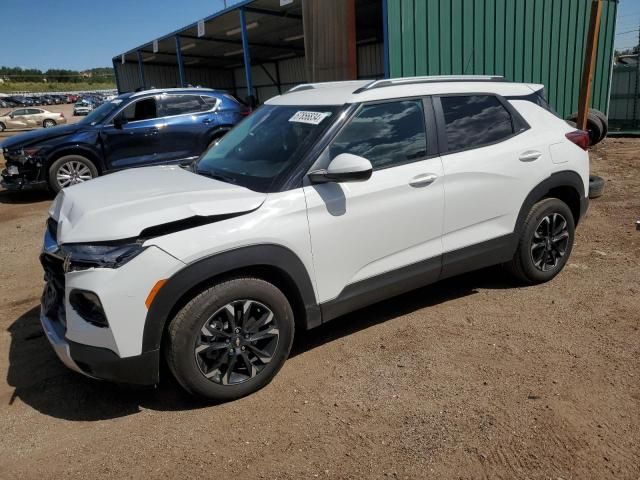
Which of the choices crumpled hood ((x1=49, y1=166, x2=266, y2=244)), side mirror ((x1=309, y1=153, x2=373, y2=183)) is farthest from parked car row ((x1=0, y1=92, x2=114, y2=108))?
side mirror ((x1=309, y1=153, x2=373, y2=183))

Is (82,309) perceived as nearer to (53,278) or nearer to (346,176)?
(53,278)

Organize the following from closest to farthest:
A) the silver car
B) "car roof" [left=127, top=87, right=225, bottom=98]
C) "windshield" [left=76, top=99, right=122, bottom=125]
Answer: "windshield" [left=76, top=99, right=122, bottom=125] < "car roof" [left=127, top=87, right=225, bottom=98] < the silver car

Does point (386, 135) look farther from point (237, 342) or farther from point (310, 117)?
point (237, 342)

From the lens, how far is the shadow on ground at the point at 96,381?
3.02 meters

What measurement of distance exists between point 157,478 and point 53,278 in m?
1.34

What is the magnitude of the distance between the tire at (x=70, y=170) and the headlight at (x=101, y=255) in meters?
6.68

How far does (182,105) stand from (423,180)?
7.17 m

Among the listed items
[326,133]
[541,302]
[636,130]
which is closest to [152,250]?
[326,133]

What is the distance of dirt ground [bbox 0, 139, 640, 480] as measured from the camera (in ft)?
8.18

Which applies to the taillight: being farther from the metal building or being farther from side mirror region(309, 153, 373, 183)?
the metal building

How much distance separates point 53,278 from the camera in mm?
3018

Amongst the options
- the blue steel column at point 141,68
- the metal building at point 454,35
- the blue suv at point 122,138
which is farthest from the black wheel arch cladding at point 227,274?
the blue steel column at point 141,68

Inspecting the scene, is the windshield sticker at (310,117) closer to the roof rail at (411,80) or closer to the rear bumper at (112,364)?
the roof rail at (411,80)

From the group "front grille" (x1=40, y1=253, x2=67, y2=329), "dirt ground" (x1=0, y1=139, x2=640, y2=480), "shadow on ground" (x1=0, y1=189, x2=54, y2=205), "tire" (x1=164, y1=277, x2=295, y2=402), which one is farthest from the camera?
"shadow on ground" (x1=0, y1=189, x2=54, y2=205)
